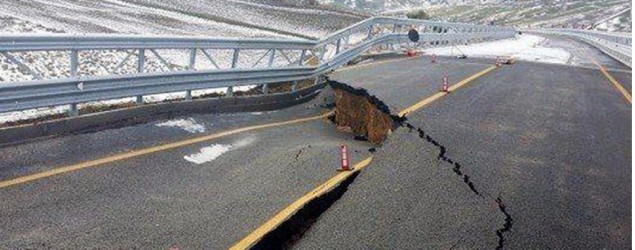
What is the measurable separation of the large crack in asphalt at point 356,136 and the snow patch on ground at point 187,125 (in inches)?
110

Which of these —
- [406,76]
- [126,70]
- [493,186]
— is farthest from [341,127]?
[126,70]

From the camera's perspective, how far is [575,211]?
22.1 ft

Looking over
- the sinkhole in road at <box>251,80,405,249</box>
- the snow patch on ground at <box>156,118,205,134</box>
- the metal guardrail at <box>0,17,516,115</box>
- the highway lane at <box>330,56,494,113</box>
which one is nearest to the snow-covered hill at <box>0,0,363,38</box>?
the metal guardrail at <box>0,17,516,115</box>

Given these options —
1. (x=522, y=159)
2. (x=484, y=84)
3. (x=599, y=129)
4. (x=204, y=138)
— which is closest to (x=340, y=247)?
(x=522, y=159)

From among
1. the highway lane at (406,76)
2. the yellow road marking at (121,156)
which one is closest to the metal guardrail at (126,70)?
the highway lane at (406,76)

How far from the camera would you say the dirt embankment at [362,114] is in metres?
11.6

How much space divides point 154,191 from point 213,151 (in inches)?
84.1

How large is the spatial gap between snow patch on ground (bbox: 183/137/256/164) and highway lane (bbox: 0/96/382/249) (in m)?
0.05

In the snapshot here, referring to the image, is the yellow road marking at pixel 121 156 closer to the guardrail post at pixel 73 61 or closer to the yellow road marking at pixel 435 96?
the guardrail post at pixel 73 61

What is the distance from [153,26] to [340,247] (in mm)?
28846

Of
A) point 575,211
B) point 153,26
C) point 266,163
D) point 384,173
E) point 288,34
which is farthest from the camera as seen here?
point 288,34

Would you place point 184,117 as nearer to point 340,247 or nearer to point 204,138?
point 204,138

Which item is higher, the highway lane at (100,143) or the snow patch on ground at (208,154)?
the snow patch on ground at (208,154)

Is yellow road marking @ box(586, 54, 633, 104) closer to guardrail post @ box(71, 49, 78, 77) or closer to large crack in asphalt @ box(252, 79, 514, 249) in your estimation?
large crack in asphalt @ box(252, 79, 514, 249)
